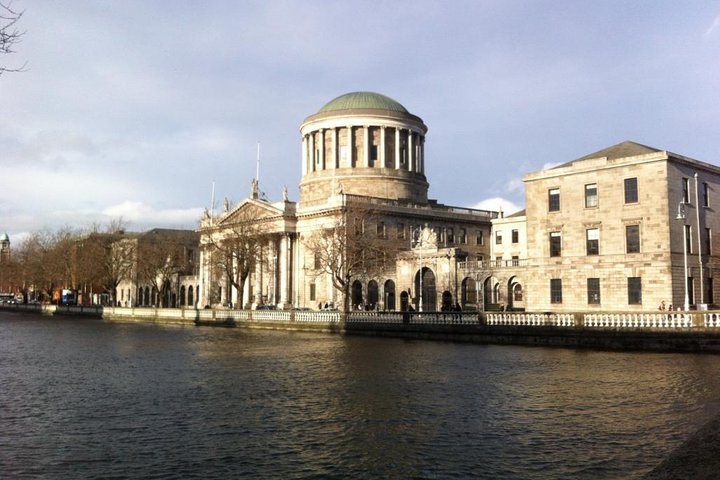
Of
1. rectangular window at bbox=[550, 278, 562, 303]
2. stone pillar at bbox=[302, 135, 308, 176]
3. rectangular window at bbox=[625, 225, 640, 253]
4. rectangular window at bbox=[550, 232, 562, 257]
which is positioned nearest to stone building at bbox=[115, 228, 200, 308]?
stone pillar at bbox=[302, 135, 308, 176]

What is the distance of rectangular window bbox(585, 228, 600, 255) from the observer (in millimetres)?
52469

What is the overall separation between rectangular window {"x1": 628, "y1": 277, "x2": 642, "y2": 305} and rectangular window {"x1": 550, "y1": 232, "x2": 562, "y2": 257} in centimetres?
598

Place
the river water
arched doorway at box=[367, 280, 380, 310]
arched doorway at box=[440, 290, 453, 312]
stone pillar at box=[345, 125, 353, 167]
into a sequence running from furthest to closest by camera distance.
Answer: stone pillar at box=[345, 125, 353, 167] → arched doorway at box=[367, 280, 380, 310] → arched doorway at box=[440, 290, 453, 312] → the river water

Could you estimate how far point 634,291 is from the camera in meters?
50.6

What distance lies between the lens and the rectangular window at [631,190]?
50.7 meters

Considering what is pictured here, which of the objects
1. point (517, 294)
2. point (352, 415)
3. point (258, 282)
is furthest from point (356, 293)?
point (352, 415)

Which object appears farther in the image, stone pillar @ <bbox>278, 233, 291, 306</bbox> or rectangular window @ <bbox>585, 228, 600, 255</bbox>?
stone pillar @ <bbox>278, 233, 291, 306</bbox>

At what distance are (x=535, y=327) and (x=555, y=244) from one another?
16.8m

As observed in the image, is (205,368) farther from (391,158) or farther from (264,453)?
(391,158)

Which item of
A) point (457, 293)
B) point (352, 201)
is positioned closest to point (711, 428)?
point (457, 293)

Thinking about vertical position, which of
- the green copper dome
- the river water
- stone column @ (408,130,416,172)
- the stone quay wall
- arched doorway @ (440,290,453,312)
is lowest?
the river water

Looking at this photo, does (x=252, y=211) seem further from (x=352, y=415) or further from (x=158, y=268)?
(x=352, y=415)

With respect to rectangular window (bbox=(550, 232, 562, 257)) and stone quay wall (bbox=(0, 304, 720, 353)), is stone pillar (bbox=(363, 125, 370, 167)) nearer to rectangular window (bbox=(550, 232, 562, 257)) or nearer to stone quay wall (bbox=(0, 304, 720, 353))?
stone quay wall (bbox=(0, 304, 720, 353))

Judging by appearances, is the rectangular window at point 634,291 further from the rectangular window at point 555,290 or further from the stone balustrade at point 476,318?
the stone balustrade at point 476,318
